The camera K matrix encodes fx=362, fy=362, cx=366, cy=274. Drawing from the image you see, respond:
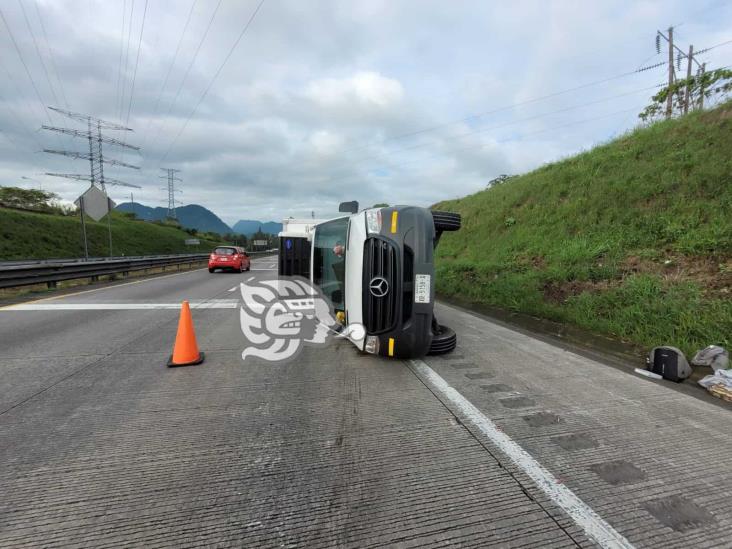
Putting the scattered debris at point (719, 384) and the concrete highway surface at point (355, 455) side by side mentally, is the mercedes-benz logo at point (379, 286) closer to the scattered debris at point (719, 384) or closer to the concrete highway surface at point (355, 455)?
the concrete highway surface at point (355, 455)

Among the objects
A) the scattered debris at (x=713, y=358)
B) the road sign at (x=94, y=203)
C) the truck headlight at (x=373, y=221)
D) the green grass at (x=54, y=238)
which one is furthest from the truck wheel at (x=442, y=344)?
the green grass at (x=54, y=238)

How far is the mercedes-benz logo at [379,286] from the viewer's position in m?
4.35

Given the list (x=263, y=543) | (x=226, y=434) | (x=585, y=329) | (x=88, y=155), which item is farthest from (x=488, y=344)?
(x=88, y=155)

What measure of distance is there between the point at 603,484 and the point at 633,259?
661 centimetres

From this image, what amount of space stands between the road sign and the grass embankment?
59.1 feet

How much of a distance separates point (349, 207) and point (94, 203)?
60.8 ft

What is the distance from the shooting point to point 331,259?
5797mm

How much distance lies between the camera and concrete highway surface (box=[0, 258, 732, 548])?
1.98m

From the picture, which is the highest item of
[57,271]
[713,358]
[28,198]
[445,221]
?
[28,198]

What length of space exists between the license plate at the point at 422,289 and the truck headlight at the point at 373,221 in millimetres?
771

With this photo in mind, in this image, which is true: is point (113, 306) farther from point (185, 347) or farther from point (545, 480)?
point (545, 480)

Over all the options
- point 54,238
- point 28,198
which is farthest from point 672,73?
point 28,198

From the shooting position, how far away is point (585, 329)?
630 centimetres

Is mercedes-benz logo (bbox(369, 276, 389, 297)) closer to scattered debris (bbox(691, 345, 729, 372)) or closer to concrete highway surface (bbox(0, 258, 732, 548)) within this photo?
concrete highway surface (bbox(0, 258, 732, 548))
